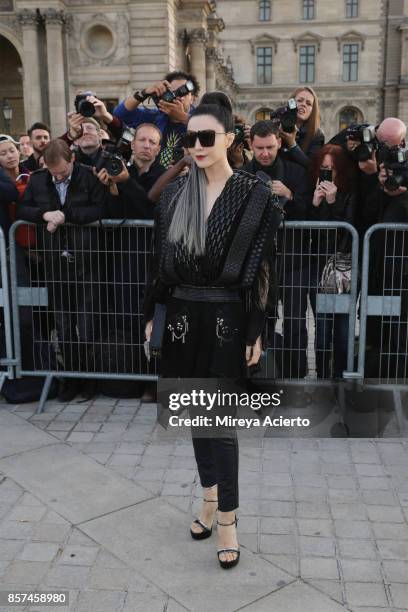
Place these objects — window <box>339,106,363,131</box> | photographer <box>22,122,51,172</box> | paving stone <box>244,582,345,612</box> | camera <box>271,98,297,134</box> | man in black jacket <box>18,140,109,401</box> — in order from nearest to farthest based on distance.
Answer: paving stone <box>244,582,345,612</box> → man in black jacket <box>18,140,109,401</box> → camera <box>271,98,297,134</box> → photographer <box>22,122,51,172</box> → window <box>339,106,363,131</box>

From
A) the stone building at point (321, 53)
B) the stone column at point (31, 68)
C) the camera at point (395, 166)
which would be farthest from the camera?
the stone building at point (321, 53)

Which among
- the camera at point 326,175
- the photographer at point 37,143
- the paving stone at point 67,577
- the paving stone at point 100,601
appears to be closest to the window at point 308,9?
the photographer at point 37,143

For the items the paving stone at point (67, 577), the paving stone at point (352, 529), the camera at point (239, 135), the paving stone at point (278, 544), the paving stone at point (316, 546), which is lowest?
the paving stone at point (352, 529)

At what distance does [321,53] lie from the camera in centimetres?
6044

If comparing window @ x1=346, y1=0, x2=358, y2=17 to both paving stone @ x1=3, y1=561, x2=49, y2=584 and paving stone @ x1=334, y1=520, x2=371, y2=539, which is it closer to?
paving stone @ x1=334, y1=520, x2=371, y2=539

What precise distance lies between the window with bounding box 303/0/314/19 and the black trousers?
64.2 meters

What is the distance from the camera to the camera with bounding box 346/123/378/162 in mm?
5176

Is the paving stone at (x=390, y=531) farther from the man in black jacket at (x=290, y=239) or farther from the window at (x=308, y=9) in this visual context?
the window at (x=308, y=9)

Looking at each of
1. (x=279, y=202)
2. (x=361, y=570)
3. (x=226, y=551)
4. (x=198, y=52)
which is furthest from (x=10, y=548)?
(x=198, y=52)

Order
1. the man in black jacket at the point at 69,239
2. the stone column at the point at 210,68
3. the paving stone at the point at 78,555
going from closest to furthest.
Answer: the paving stone at the point at 78,555
the man in black jacket at the point at 69,239
the stone column at the point at 210,68

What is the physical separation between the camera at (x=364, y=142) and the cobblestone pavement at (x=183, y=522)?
7.51ft

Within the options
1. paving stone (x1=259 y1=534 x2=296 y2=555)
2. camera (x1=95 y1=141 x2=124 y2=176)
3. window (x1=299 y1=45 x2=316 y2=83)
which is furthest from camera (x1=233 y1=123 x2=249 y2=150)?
window (x1=299 y1=45 x2=316 y2=83)

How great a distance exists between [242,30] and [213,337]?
63144 mm

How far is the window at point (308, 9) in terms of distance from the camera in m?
60.5
